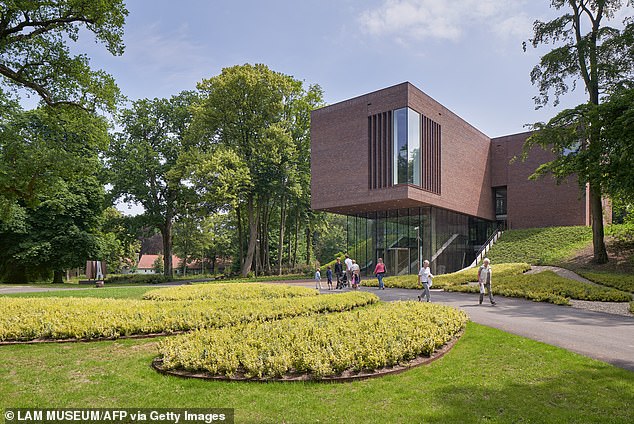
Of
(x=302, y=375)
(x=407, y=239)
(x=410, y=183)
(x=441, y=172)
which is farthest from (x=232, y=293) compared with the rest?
(x=441, y=172)

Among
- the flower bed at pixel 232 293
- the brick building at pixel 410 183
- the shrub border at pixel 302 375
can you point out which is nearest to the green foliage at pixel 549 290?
the flower bed at pixel 232 293

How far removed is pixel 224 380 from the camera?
7.00m

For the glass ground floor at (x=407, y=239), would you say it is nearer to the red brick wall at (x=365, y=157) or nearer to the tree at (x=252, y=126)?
the red brick wall at (x=365, y=157)

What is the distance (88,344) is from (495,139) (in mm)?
47055

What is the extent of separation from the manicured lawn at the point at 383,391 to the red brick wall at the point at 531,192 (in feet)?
Result: 128

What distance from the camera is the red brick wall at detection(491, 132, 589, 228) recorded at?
139 feet

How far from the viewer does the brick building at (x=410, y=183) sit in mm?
33250

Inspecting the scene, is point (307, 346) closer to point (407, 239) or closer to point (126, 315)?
point (126, 315)

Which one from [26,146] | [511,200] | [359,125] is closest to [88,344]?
[26,146]

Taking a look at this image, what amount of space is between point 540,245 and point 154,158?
119 feet

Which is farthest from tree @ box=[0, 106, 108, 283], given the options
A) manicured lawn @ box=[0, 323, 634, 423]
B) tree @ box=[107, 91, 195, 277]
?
manicured lawn @ box=[0, 323, 634, 423]

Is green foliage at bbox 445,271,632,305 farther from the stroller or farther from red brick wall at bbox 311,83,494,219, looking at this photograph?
red brick wall at bbox 311,83,494,219

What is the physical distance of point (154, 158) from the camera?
42.2 m

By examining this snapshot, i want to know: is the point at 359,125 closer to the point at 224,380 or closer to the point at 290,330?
the point at 290,330
